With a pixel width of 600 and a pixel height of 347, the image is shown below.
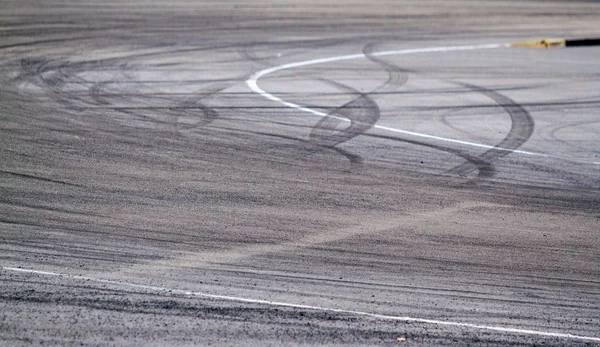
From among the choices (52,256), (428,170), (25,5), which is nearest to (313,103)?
(428,170)

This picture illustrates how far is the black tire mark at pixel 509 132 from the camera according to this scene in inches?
414

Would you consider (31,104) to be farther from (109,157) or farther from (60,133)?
(109,157)

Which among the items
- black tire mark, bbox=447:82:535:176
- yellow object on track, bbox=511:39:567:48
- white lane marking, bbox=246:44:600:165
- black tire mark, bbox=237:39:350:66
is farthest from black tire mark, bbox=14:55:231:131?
yellow object on track, bbox=511:39:567:48

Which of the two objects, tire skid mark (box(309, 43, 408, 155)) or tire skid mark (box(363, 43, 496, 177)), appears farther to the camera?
tire skid mark (box(309, 43, 408, 155))

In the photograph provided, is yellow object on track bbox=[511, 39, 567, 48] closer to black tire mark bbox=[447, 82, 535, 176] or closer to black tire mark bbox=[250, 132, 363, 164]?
black tire mark bbox=[447, 82, 535, 176]

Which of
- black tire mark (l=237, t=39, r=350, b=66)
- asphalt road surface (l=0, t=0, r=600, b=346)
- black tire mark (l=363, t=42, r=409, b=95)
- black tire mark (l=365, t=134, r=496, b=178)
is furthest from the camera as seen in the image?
black tire mark (l=237, t=39, r=350, b=66)

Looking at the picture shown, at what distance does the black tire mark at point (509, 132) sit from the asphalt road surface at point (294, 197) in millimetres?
57

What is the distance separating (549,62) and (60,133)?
11.6 meters

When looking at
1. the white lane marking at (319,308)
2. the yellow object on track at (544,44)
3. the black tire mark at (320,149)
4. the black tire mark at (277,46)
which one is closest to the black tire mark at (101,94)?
the black tire mark at (320,149)

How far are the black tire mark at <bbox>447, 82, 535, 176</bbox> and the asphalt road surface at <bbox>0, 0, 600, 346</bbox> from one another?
2.3 inches

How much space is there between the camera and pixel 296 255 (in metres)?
7.30

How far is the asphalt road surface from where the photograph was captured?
609 cm

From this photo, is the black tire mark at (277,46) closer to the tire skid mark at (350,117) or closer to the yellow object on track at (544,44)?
the tire skid mark at (350,117)

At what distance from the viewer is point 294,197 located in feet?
29.4
